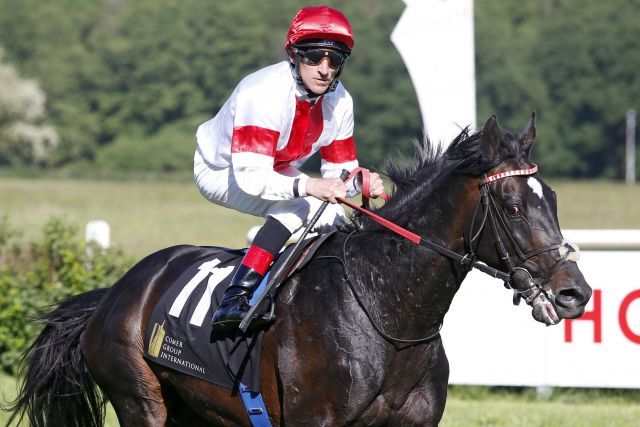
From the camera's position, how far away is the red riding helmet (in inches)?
159

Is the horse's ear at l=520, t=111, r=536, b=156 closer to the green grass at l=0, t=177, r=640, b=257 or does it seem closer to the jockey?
the jockey

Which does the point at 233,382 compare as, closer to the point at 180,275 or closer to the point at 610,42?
the point at 180,275

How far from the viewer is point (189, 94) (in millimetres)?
69000

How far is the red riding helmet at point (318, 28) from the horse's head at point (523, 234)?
798 mm

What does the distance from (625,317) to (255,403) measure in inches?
162

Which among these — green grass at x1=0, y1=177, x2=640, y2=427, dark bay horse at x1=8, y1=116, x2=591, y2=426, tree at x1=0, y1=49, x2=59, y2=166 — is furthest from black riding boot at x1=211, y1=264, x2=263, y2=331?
tree at x1=0, y1=49, x2=59, y2=166

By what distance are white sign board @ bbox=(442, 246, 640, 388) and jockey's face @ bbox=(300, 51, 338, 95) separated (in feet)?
12.3

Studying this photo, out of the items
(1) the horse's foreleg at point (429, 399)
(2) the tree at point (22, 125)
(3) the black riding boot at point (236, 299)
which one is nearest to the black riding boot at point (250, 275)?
(3) the black riding boot at point (236, 299)

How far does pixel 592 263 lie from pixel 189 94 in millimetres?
63047

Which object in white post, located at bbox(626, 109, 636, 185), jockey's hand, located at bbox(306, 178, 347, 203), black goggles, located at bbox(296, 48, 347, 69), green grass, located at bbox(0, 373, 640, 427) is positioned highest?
white post, located at bbox(626, 109, 636, 185)

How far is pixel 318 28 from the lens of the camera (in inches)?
159

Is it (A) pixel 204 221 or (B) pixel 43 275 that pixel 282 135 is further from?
(A) pixel 204 221

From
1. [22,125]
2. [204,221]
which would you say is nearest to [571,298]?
[204,221]

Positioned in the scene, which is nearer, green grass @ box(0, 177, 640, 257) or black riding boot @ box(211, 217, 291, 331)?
black riding boot @ box(211, 217, 291, 331)
